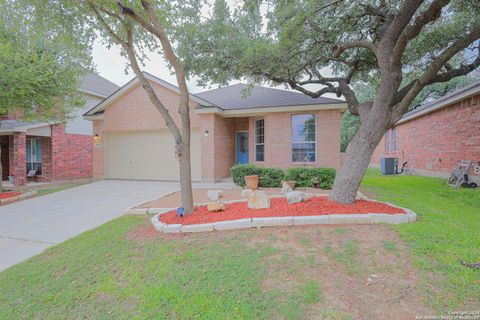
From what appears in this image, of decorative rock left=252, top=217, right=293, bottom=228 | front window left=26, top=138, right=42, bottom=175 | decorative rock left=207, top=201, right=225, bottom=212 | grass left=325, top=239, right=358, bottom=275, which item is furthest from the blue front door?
front window left=26, top=138, right=42, bottom=175

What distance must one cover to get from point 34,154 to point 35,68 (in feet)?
27.6

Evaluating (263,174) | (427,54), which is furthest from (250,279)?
(427,54)

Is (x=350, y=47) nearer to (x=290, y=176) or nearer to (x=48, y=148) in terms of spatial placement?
(x=290, y=176)

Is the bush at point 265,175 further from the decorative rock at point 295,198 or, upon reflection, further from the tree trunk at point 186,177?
the tree trunk at point 186,177

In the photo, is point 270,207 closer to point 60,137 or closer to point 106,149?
point 106,149

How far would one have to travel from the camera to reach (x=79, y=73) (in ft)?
33.6

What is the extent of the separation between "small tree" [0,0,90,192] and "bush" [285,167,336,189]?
7.94 m

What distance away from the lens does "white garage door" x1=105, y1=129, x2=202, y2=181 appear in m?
12.3

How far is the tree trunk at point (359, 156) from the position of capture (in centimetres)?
525

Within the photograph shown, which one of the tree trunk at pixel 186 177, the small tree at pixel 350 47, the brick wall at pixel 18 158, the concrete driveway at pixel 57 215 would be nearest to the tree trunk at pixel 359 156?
the small tree at pixel 350 47

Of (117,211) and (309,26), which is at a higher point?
(309,26)

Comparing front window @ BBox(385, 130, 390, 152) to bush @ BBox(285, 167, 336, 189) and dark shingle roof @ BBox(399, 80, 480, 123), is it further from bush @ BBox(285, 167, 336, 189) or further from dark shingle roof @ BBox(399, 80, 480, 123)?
bush @ BBox(285, 167, 336, 189)

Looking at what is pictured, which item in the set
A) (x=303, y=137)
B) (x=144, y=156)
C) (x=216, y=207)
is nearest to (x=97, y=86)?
(x=144, y=156)

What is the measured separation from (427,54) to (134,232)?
11.2 m
